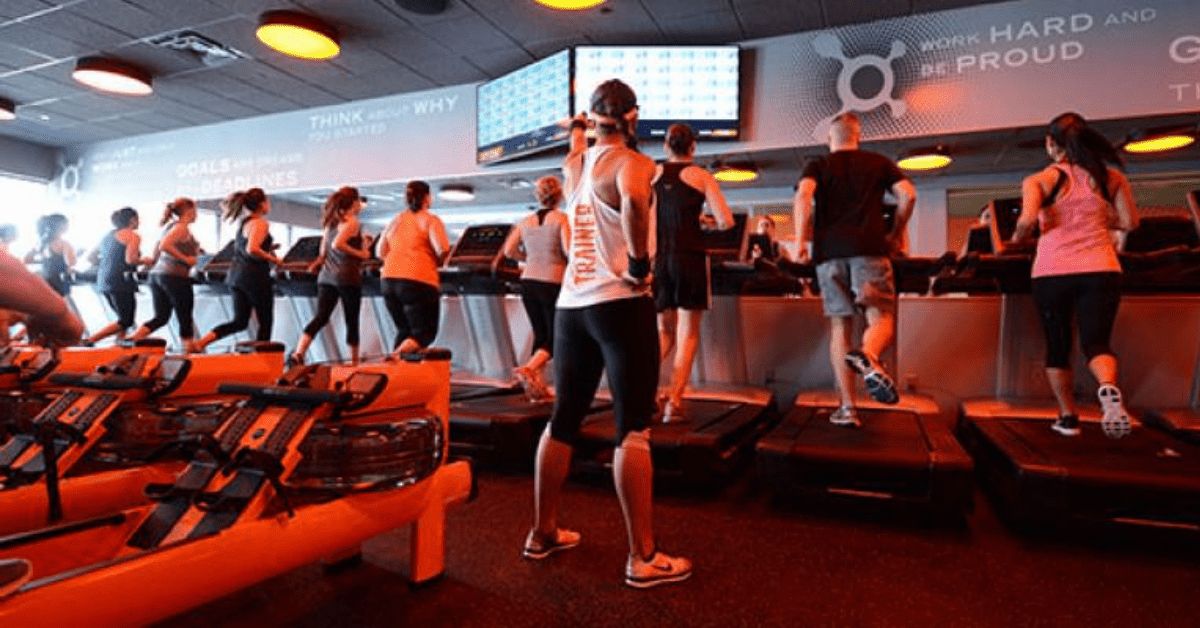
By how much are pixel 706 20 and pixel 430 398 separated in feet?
16.5

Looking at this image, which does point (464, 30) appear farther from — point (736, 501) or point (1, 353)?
point (736, 501)

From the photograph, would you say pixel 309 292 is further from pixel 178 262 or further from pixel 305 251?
pixel 178 262

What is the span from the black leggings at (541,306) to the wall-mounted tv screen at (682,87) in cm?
269

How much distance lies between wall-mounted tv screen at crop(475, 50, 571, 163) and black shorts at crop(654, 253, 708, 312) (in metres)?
3.22

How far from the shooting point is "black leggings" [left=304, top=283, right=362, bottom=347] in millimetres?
4730

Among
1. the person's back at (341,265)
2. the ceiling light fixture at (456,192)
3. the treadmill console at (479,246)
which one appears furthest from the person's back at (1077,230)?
the ceiling light fixture at (456,192)

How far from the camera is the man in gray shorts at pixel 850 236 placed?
2.84 meters

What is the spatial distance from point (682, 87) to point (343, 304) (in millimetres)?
3637

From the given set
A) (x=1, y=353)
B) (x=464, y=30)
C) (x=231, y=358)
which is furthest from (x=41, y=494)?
(x=464, y=30)

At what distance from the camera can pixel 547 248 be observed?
12.4 feet

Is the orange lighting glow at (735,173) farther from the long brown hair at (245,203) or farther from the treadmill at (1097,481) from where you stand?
the treadmill at (1097,481)

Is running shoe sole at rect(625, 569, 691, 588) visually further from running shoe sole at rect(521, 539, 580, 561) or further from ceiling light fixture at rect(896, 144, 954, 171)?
ceiling light fixture at rect(896, 144, 954, 171)

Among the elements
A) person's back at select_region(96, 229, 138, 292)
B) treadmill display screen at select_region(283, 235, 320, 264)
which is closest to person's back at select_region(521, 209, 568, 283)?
treadmill display screen at select_region(283, 235, 320, 264)

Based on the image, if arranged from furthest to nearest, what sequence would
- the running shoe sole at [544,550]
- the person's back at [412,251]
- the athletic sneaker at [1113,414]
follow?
the person's back at [412,251] → the athletic sneaker at [1113,414] → the running shoe sole at [544,550]
